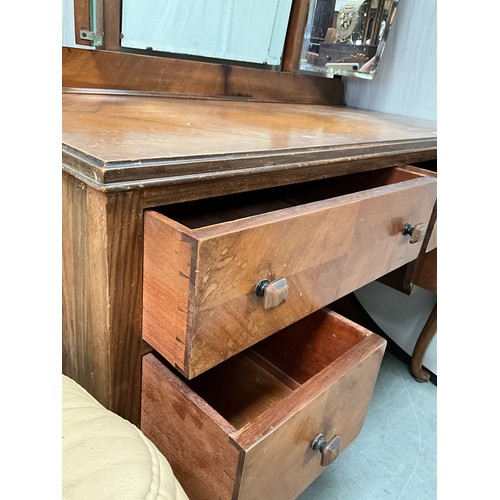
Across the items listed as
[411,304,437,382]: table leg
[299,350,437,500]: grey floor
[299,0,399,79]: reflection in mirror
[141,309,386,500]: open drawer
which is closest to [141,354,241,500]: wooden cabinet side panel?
[141,309,386,500]: open drawer

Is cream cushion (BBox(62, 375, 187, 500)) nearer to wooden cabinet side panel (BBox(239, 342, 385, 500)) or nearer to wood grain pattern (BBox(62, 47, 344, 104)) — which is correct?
wooden cabinet side panel (BBox(239, 342, 385, 500))

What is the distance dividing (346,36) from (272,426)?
3.30 ft

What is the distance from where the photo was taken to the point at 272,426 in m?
0.42

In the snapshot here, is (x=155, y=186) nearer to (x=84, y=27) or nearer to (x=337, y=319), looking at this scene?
(x=337, y=319)

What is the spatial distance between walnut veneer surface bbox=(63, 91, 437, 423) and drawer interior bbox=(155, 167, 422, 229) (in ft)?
0.35

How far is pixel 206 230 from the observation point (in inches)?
14.7

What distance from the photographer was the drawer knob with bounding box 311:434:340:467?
519mm

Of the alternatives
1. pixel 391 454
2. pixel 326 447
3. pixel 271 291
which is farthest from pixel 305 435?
pixel 391 454

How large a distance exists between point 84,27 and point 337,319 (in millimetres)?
626

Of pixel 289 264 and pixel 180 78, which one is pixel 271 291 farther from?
pixel 180 78
